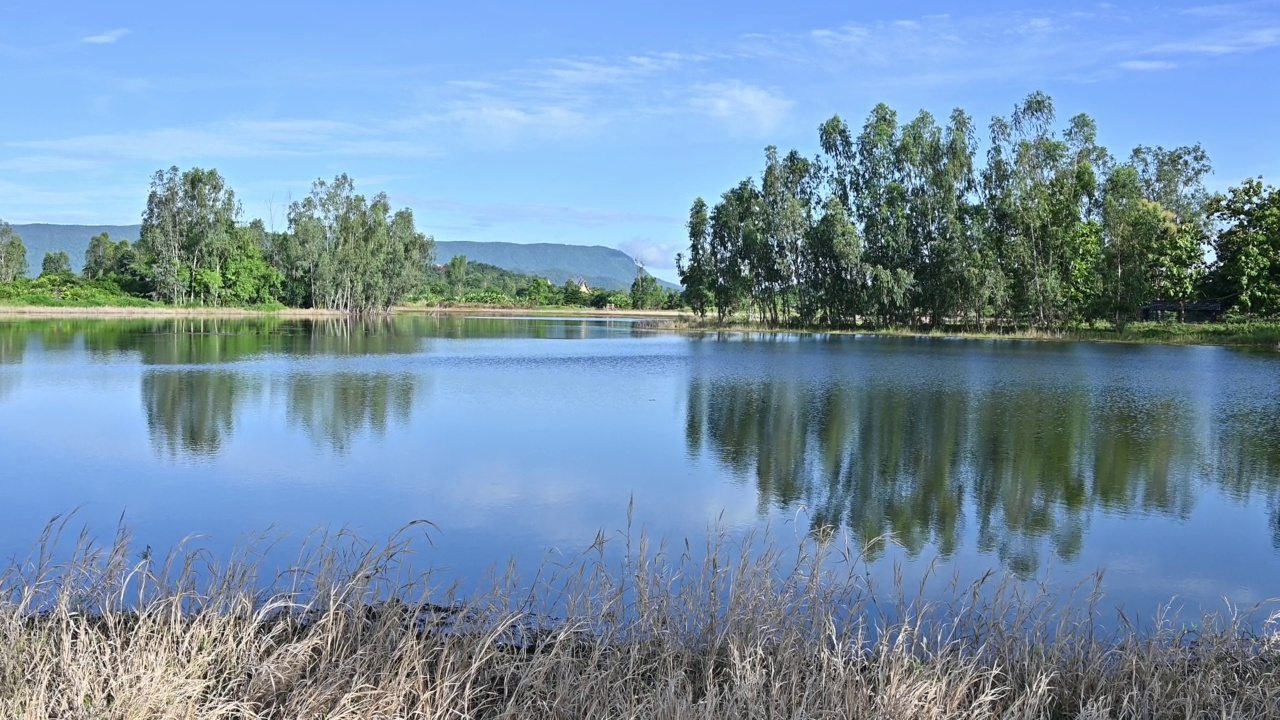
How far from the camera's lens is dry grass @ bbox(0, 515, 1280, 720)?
427cm

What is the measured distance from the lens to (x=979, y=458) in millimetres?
13508

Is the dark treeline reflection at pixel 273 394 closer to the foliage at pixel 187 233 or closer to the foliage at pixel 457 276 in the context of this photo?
the foliage at pixel 187 233

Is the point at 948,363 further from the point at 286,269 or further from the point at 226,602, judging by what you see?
the point at 286,269

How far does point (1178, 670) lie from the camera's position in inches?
193

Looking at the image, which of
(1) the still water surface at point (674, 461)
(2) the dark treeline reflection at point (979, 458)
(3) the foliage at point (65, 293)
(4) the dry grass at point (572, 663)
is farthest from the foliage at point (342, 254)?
(4) the dry grass at point (572, 663)

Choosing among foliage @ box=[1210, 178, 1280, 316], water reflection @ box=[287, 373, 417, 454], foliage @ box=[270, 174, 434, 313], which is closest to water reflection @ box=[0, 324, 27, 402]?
water reflection @ box=[287, 373, 417, 454]

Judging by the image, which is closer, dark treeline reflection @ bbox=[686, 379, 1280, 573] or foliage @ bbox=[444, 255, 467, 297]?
dark treeline reflection @ bbox=[686, 379, 1280, 573]

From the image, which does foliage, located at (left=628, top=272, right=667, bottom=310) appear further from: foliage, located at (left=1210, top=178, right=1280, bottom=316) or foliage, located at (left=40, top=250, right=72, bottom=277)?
foliage, located at (left=1210, top=178, right=1280, bottom=316)

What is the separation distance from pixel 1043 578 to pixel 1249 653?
2.60m

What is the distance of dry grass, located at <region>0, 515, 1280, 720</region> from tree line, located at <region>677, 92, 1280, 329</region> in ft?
151

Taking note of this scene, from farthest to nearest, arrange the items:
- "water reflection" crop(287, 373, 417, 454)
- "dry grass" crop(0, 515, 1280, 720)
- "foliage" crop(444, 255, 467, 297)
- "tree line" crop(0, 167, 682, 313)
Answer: "foliage" crop(444, 255, 467, 297) < "tree line" crop(0, 167, 682, 313) < "water reflection" crop(287, 373, 417, 454) < "dry grass" crop(0, 515, 1280, 720)

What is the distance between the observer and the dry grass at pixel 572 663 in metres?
4.27

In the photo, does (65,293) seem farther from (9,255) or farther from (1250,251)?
(1250,251)

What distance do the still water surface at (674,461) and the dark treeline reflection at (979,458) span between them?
0.06m
